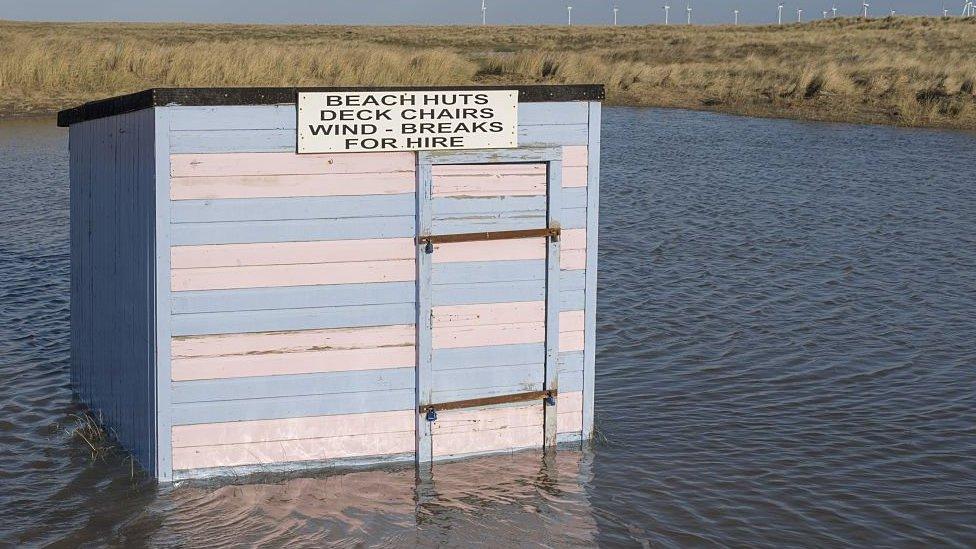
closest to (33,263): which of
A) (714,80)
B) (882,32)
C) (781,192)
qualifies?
(781,192)

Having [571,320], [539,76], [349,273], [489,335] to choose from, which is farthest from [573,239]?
[539,76]

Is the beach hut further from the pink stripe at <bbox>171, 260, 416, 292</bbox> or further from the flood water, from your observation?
the flood water

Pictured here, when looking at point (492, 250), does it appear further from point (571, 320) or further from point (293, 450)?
point (293, 450)

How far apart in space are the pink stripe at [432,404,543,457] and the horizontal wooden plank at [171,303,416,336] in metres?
0.72

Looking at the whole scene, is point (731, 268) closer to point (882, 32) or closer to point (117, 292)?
point (117, 292)

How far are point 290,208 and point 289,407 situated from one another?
120cm

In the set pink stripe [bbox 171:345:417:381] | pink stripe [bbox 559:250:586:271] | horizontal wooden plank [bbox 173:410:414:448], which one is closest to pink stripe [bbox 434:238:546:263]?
pink stripe [bbox 559:250:586:271]

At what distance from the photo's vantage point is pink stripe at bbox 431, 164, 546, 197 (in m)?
7.54

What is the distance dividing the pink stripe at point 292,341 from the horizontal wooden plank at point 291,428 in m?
0.43

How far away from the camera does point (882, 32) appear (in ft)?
223

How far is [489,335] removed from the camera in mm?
7734

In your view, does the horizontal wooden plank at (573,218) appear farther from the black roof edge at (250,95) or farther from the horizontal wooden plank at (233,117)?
the horizontal wooden plank at (233,117)

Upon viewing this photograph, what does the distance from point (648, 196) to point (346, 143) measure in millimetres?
12906

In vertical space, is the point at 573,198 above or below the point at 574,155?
below
